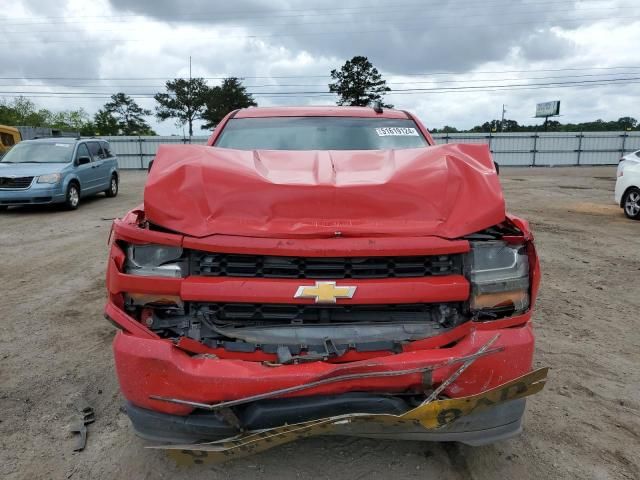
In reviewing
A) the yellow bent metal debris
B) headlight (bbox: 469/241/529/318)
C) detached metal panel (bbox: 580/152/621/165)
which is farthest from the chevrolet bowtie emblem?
detached metal panel (bbox: 580/152/621/165)

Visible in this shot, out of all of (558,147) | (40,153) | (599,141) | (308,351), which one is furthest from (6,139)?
(599,141)

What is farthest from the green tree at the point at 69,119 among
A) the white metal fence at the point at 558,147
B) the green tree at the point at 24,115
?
the white metal fence at the point at 558,147

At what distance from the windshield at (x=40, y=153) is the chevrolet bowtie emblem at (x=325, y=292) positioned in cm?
1194

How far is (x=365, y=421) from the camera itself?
6.35ft

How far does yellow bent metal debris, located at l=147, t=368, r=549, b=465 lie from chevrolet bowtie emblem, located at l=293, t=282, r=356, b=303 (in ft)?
1.60

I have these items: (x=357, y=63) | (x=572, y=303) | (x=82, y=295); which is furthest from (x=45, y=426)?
(x=357, y=63)

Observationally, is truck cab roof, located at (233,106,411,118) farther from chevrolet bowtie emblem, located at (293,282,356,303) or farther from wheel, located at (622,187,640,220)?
wheel, located at (622,187,640,220)

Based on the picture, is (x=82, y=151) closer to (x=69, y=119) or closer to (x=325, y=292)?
(x=325, y=292)

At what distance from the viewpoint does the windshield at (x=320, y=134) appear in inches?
149

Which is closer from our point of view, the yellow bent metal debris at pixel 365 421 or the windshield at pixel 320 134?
the yellow bent metal debris at pixel 365 421

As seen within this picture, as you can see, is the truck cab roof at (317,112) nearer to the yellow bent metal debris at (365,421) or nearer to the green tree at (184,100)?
the yellow bent metal debris at (365,421)

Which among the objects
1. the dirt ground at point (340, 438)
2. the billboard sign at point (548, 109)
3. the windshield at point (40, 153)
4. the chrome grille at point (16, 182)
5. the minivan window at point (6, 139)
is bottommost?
the dirt ground at point (340, 438)

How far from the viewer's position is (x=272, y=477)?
2396mm

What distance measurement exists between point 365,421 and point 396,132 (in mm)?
2654
